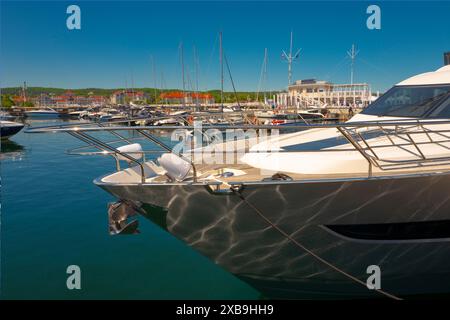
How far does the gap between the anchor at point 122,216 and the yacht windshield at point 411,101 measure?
4.18 meters

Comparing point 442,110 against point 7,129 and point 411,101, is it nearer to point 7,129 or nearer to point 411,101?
point 411,101

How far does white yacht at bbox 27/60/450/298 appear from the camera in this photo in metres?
3.43

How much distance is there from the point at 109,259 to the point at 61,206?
3.87 m

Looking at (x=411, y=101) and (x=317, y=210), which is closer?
(x=317, y=210)

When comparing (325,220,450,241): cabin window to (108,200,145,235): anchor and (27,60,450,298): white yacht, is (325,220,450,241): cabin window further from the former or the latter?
(108,200,145,235): anchor

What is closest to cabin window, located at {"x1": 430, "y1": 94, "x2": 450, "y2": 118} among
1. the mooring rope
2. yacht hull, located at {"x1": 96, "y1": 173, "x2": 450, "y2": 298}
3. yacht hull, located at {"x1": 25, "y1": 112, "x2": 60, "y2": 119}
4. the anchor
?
yacht hull, located at {"x1": 96, "y1": 173, "x2": 450, "y2": 298}

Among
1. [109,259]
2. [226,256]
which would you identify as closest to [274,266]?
[226,256]

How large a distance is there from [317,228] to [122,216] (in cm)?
217

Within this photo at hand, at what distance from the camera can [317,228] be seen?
3.67m

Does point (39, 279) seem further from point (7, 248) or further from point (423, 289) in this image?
point (423, 289)

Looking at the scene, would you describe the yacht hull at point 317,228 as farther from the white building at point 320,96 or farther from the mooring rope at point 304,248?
the white building at point 320,96

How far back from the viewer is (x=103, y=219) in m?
8.49

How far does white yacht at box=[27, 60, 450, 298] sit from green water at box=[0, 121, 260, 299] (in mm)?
1600

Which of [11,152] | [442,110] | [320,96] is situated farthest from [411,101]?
[320,96]
